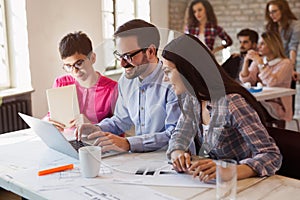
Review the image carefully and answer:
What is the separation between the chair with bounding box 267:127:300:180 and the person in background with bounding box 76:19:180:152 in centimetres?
41

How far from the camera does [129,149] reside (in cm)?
161

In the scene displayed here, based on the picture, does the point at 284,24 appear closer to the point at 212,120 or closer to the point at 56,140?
the point at 212,120

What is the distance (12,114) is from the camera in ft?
10.5

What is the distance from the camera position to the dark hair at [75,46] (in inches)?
80.3

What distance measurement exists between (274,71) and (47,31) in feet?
6.37

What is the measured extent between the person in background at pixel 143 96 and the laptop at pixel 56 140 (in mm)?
55

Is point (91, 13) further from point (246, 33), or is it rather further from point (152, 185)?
point (152, 185)

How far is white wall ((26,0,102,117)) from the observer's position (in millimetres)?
3357

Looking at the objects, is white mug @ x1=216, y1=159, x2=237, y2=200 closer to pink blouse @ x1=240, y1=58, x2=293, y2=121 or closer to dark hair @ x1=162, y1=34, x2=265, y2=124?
dark hair @ x1=162, y1=34, x2=265, y2=124

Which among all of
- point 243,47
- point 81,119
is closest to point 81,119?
point 81,119

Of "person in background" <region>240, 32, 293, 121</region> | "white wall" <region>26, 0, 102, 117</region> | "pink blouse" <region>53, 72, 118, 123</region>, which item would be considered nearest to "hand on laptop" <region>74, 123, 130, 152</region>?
"pink blouse" <region>53, 72, 118, 123</region>

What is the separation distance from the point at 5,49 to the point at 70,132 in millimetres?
1744

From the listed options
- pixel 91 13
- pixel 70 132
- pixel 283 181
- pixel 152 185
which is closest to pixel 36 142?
pixel 70 132

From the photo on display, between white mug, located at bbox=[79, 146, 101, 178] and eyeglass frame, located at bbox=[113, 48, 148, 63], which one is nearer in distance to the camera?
white mug, located at bbox=[79, 146, 101, 178]
